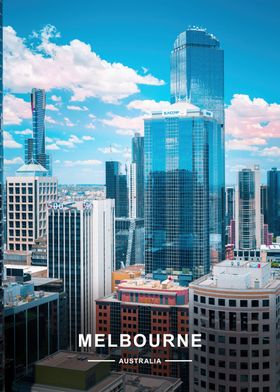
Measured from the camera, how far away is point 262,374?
14.4 feet

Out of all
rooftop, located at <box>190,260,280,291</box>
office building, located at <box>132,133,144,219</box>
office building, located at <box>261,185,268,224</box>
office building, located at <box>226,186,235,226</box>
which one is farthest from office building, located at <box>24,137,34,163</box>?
rooftop, located at <box>190,260,280,291</box>

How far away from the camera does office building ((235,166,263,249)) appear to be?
16812 mm

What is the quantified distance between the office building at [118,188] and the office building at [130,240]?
75 centimetres

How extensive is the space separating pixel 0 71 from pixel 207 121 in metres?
10.4

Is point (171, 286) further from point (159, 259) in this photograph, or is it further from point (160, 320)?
point (159, 259)

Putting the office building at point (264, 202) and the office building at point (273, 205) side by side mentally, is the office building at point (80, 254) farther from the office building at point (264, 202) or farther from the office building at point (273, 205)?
the office building at point (264, 202)

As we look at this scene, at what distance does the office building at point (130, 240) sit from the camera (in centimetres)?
1562

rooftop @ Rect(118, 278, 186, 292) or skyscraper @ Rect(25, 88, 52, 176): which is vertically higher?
skyscraper @ Rect(25, 88, 52, 176)

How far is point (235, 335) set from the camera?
4.42 meters

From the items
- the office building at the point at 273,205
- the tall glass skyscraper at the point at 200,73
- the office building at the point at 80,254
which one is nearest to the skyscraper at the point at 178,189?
the tall glass skyscraper at the point at 200,73

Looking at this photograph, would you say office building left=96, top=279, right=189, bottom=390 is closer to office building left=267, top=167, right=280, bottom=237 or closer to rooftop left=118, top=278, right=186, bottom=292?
rooftop left=118, top=278, right=186, bottom=292

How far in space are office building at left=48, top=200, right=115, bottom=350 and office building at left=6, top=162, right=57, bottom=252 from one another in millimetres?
1779

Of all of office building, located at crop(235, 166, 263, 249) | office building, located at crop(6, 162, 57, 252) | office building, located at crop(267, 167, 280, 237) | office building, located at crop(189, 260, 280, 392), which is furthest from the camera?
office building, located at crop(235, 166, 263, 249)

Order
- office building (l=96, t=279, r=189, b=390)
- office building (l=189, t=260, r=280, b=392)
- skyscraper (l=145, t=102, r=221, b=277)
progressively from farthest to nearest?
A: skyscraper (l=145, t=102, r=221, b=277) < office building (l=96, t=279, r=189, b=390) < office building (l=189, t=260, r=280, b=392)
